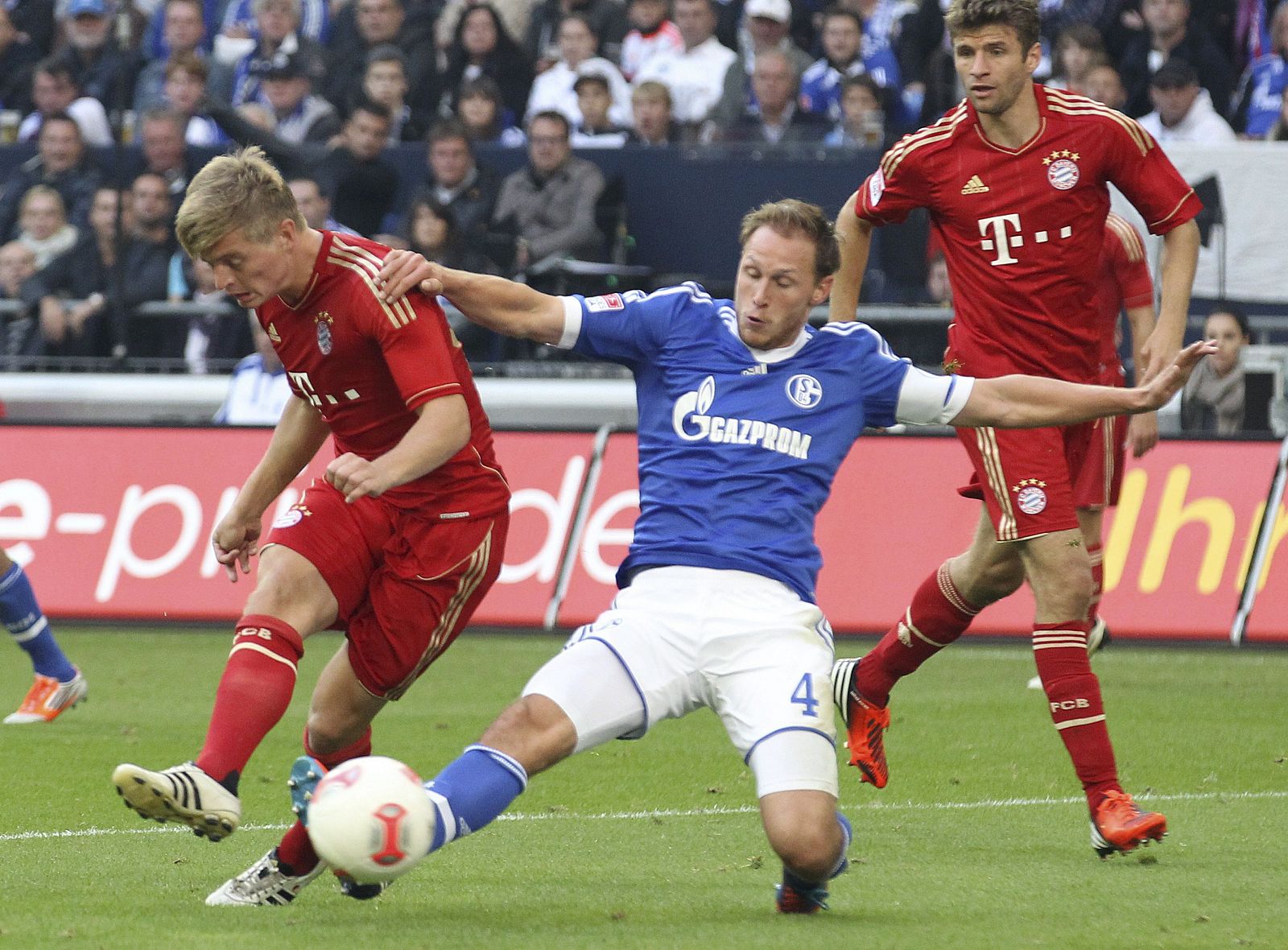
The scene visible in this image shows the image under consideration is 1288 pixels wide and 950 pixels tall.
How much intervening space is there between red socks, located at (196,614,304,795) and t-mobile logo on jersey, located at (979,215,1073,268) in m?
2.71

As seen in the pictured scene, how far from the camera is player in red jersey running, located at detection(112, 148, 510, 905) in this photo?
518 cm

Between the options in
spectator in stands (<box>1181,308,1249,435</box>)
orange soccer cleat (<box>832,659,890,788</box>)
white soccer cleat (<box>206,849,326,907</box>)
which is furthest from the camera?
spectator in stands (<box>1181,308,1249,435</box>)

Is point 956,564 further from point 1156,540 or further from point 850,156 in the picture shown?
point 850,156

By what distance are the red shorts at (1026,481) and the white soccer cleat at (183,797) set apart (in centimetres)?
277

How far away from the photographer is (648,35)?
16500 millimetres

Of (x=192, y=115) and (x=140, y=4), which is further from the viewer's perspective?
(x=140, y=4)

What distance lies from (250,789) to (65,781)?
0.72m

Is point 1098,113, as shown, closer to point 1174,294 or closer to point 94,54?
point 1174,294

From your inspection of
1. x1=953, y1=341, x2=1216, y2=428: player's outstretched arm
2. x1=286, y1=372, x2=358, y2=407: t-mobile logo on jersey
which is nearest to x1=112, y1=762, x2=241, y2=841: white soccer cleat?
x1=286, y1=372, x2=358, y2=407: t-mobile logo on jersey

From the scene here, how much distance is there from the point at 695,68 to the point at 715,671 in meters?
11.3

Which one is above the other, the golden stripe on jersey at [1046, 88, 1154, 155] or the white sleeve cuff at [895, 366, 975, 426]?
the golden stripe on jersey at [1046, 88, 1154, 155]

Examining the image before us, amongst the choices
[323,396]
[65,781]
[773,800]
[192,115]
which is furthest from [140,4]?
[773,800]

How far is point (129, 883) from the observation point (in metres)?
5.59

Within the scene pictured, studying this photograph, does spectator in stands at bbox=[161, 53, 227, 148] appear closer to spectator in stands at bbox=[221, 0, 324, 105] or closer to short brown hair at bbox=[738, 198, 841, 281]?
spectator in stands at bbox=[221, 0, 324, 105]
